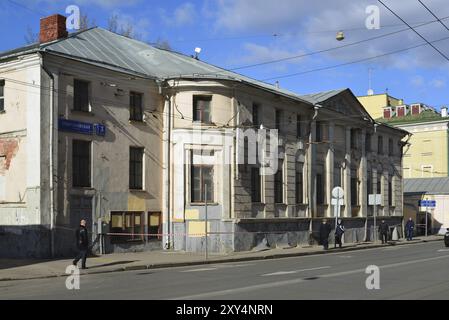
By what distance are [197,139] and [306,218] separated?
902 centimetres

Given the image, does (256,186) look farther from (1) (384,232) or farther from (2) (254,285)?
(2) (254,285)

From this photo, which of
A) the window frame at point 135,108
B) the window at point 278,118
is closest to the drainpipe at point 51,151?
the window frame at point 135,108

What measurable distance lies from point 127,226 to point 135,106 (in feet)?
18.0

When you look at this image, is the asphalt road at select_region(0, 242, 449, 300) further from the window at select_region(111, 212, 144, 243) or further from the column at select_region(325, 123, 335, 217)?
the column at select_region(325, 123, 335, 217)

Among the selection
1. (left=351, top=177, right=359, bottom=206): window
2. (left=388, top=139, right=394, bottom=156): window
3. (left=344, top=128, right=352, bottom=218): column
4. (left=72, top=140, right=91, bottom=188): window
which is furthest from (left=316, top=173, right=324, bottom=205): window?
(left=72, top=140, right=91, bottom=188): window

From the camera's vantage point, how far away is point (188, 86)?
28859 mm

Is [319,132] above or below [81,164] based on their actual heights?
above

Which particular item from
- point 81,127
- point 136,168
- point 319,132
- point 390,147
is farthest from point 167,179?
point 390,147

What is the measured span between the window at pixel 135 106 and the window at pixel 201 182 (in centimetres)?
354

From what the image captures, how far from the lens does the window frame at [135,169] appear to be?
2778 centimetres

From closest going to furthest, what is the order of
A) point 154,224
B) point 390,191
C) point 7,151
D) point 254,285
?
point 254,285, point 7,151, point 154,224, point 390,191

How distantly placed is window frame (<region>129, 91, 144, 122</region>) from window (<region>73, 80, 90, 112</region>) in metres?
2.63

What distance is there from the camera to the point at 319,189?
36969 mm

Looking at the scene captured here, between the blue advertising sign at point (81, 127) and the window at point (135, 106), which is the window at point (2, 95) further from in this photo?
the window at point (135, 106)
